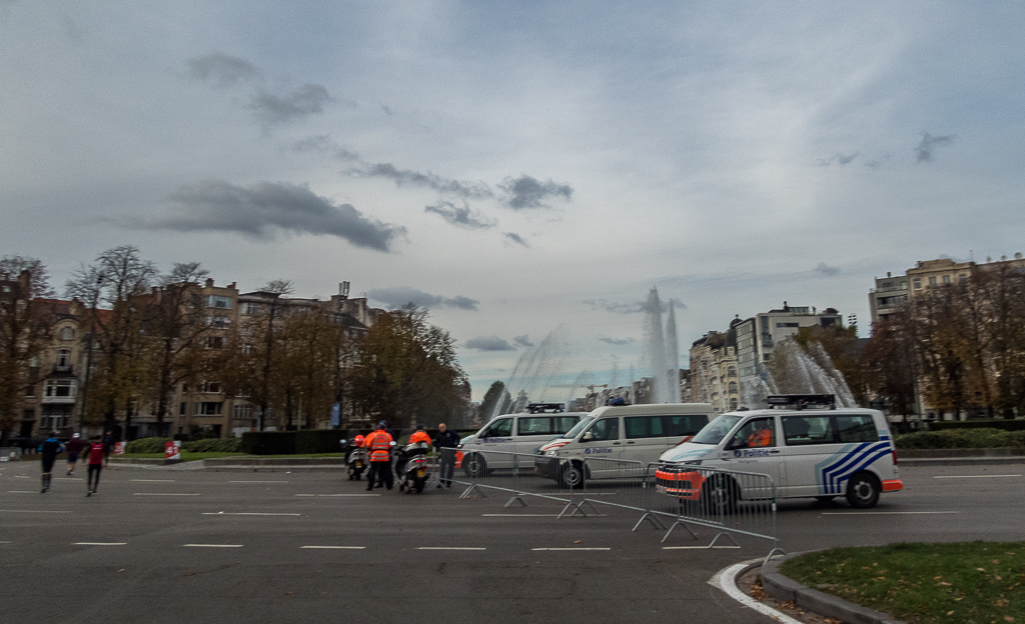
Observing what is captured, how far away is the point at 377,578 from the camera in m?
8.34

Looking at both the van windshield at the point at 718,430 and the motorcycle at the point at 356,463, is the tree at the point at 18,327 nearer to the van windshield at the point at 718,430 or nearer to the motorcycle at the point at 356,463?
the motorcycle at the point at 356,463

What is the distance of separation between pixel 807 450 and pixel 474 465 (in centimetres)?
785

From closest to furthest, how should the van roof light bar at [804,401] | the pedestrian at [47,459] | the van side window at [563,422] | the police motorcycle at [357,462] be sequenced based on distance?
the van roof light bar at [804,401], the pedestrian at [47,459], the van side window at [563,422], the police motorcycle at [357,462]

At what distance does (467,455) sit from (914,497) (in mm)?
10334

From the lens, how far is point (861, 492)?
13938 mm

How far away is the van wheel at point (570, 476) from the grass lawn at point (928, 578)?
9119 millimetres

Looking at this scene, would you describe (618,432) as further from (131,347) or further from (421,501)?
(131,347)

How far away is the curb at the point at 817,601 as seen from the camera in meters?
5.89

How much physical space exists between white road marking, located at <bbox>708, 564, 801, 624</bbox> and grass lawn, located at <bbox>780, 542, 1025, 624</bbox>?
55 cm

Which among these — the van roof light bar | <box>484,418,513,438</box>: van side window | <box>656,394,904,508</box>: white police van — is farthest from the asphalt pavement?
<box>484,418,513,438</box>: van side window

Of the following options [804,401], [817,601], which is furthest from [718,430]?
[817,601]

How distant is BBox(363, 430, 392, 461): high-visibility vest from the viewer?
1912 cm

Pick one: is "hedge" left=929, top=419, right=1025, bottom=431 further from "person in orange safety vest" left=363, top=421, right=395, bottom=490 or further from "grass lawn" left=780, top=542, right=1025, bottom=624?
"grass lawn" left=780, top=542, right=1025, bottom=624

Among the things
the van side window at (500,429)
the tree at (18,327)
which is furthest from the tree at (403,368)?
the van side window at (500,429)
